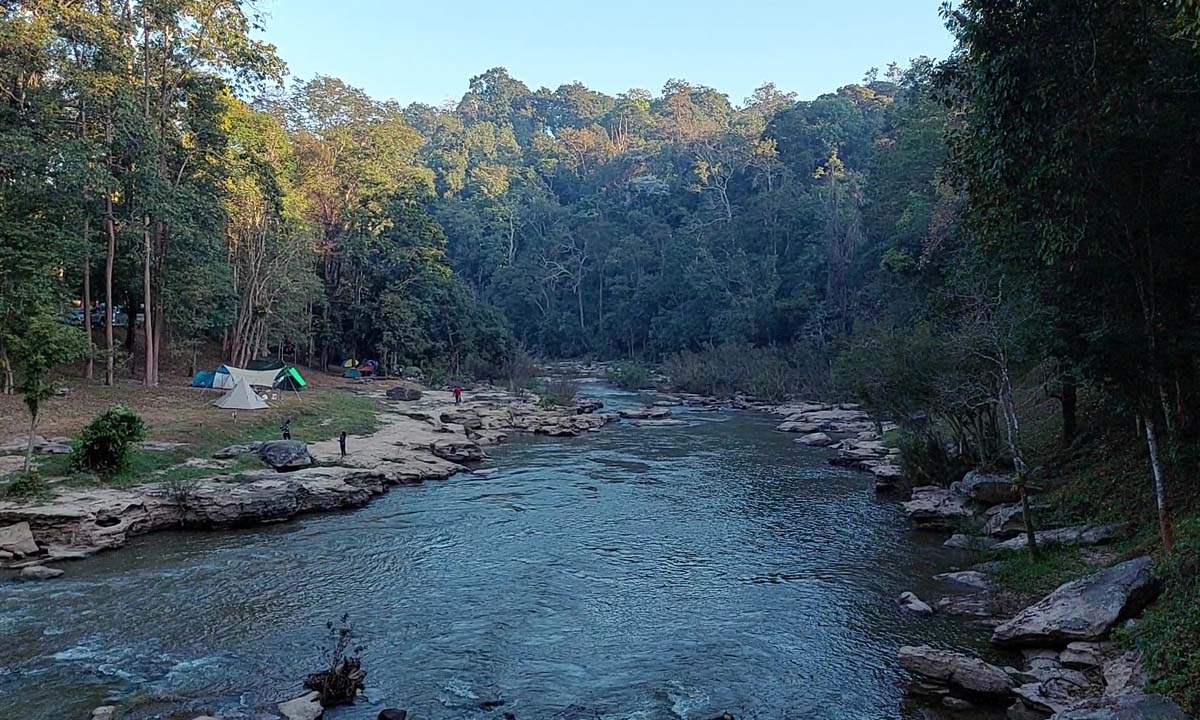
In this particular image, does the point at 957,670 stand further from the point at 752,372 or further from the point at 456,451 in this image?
the point at 752,372

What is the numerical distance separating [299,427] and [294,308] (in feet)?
50.4

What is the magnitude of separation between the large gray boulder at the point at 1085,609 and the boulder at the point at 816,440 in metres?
19.0

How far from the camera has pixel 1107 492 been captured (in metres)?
14.9

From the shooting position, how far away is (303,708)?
8.97 meters

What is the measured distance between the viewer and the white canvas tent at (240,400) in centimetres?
2758

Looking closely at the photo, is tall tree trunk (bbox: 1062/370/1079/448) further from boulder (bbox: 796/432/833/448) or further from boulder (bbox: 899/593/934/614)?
boulder (bbox: 796/432/833/448)

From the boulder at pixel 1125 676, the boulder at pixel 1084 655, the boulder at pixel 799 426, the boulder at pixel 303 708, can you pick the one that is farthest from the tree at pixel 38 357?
the boulder at pixel 799 426

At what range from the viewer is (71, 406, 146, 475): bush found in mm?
18375

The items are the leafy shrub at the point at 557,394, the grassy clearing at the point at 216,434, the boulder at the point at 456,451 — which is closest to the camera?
the grassy clearing at the point at 216,434

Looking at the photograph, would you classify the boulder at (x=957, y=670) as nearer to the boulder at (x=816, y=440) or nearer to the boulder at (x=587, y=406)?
the boulder at (x=816, y=440)

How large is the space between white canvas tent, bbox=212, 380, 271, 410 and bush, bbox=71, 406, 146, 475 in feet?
28.4

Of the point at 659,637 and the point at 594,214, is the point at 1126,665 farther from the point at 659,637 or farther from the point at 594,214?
the point at 594,214

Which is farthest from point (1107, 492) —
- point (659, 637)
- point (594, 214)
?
point (594, 214)

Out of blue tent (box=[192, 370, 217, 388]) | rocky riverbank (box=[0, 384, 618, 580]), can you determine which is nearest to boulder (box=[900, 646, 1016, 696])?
rocky riverbank (box=[0, 384, 618, 580])
